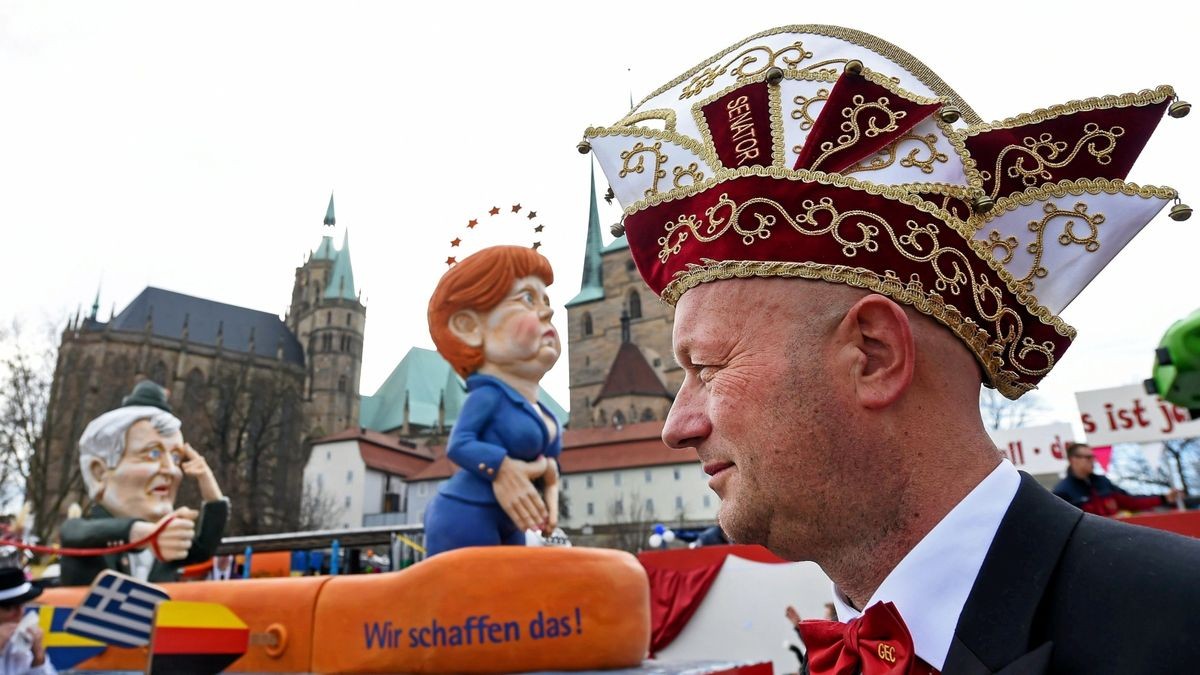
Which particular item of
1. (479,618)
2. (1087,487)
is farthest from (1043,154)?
(1087,487)

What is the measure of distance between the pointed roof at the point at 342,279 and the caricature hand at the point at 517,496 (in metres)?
72.1

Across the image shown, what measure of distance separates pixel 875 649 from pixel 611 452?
158 feet

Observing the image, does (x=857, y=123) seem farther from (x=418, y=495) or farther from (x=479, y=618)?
(x=418, y=495)

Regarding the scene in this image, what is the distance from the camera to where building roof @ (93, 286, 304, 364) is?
60406 millimetres

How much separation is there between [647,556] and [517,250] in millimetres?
6243

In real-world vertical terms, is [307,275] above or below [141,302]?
above

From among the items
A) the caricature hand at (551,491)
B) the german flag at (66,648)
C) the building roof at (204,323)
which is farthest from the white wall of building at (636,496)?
the german flag at (66,648)

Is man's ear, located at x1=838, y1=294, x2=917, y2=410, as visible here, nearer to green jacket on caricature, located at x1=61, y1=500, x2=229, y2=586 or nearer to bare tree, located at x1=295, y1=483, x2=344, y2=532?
green jacket on caricature, located at x1=61, y1=500, x2=229, y2=586

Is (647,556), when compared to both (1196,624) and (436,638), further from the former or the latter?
(1196,624)

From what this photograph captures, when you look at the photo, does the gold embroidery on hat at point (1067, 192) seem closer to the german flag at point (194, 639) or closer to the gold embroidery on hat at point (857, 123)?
the gold embroidery on hat at point (857, 123)

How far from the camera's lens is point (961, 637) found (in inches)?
34.2

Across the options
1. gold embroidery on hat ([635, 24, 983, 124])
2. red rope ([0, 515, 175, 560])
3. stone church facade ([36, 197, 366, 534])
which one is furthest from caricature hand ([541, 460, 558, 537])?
stone church facade ([36, 197, 366, 534])

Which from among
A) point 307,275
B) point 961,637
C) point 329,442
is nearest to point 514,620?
point 961,637

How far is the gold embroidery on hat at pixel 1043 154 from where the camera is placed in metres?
1.24
